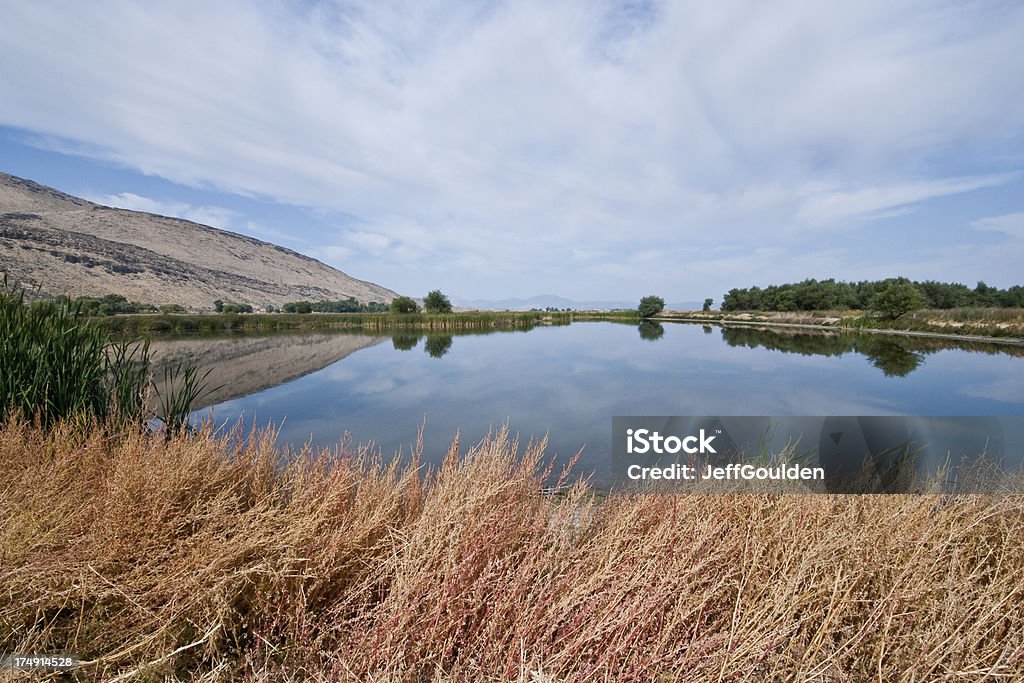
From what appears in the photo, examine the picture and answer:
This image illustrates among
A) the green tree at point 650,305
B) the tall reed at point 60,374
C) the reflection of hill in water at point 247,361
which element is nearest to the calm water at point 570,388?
the reflection of hill in water at point 247,361

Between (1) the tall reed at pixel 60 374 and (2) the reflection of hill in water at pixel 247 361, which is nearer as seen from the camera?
(1) the tall reed at pixel 60 374

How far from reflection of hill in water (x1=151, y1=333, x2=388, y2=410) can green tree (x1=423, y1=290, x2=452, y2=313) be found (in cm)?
2892

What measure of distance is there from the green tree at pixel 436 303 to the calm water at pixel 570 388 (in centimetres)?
3332

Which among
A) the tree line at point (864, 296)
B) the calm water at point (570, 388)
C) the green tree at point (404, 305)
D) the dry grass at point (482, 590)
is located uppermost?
the tree line at point (864, 296)

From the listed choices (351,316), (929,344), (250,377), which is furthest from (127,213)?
(929,344)

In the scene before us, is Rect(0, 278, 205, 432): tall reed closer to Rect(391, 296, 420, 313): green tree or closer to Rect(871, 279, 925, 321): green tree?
Rect(871, 279, 925, 321): green tree

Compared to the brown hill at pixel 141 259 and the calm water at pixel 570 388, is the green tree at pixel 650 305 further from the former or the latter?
the brown hill at pixel 141 259

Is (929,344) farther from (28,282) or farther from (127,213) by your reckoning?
(127,213)

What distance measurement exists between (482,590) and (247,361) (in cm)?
2561

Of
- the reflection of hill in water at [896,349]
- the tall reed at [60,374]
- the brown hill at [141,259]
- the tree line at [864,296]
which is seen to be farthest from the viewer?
the brown hill at [141,259]

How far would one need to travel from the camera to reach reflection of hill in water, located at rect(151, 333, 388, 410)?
16.6m

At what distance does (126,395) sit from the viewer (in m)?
5.44

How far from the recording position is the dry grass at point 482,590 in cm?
202

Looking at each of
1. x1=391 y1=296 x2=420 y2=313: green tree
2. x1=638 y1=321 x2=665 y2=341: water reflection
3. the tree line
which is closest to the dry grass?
x1=638 y1=321 x2=665 y2=341: water reflection
